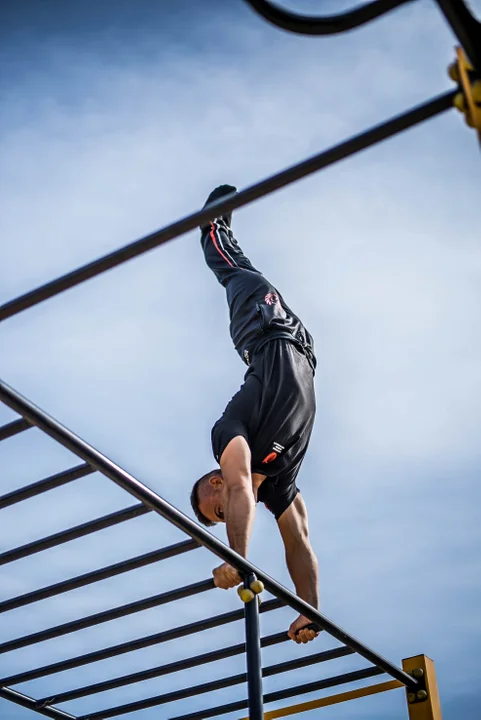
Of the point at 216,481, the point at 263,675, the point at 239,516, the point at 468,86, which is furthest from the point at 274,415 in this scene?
the point at 468,86

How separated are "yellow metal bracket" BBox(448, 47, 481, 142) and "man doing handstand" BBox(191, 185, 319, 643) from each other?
258 cm

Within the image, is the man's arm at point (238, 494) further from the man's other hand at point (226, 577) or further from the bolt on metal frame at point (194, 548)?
the man's other hand at point (226, 577)

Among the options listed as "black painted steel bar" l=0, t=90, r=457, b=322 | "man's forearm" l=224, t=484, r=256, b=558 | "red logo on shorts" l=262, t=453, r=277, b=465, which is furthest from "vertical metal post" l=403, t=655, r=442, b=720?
"black painted steel bar" l=0, t=90, r=457, b=322

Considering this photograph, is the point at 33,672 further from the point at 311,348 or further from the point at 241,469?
the point at 311,348

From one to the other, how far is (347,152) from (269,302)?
289 centimetres

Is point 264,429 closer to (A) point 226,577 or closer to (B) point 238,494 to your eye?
(B) point 238,494

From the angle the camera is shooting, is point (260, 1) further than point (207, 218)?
No

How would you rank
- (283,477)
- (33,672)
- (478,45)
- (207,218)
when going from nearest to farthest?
(478,45) < (207,218) < (33,672) < (283,477)

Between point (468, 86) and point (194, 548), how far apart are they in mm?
1759

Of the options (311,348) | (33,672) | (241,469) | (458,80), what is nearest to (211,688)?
(33,672)

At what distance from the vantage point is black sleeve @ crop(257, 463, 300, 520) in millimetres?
4430

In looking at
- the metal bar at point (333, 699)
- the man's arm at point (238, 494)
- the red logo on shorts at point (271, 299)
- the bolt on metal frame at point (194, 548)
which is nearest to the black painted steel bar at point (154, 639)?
the bolt on metal frame at point (194, 548)

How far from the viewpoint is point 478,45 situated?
139cm

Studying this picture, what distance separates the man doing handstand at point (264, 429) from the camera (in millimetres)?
3895
